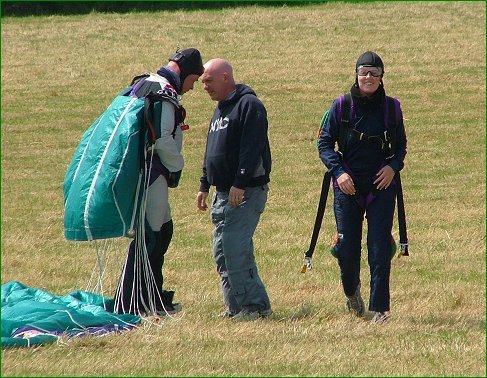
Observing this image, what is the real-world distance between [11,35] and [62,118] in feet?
32.7

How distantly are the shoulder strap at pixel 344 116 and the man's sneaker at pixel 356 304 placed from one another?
1200mm

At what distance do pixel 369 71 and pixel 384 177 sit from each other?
2.58 feet

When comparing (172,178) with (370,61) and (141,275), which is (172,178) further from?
(370,61)

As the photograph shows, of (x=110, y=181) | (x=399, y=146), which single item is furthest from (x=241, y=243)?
(x=399, y=146)

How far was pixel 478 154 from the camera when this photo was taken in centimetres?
1764

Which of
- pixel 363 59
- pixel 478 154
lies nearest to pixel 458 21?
pixel 478 154

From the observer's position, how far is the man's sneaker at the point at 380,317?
7762 mm

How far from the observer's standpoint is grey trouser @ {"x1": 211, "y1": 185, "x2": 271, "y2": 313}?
8.03m

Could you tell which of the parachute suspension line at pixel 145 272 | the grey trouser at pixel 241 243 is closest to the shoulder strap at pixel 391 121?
the grey trouser at pixel 241 243

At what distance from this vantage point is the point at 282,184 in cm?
1548

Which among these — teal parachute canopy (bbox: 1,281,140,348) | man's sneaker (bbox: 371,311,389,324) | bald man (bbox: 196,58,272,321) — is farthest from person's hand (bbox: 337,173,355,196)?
teal parachute canopy (bbox: 1,281,140,348)

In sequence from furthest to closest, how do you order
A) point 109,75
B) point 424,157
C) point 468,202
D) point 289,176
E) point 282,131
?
point 109,75 < point 282,131 < point 424,157 < point 289,176 < point 468,202

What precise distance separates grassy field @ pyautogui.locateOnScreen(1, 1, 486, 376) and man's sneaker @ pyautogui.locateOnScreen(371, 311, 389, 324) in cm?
11

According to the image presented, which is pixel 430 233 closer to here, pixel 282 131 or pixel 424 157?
pixel 424 157
